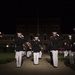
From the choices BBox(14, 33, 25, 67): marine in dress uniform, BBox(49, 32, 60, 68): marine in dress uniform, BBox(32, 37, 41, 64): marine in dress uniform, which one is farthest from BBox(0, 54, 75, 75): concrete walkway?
BBox(32, 37, 41, 64): marine in dress uniform

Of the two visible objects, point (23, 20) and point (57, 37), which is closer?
point (57, 37)

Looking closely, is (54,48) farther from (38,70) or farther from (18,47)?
(38,70)

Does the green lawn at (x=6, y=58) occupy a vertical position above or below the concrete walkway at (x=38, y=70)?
below

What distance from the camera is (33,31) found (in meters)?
102

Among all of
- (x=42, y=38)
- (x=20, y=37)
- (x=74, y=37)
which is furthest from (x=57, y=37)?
(x=42, y=38)

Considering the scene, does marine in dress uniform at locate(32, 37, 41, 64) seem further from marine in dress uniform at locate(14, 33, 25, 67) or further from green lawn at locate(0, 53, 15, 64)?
green lawn at locate(0, 53, 15, 64)

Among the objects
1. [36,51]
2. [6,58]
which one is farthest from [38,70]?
[6,58]

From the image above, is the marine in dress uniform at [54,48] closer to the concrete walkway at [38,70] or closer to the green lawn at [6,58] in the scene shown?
the concrete walkway at [38,70]

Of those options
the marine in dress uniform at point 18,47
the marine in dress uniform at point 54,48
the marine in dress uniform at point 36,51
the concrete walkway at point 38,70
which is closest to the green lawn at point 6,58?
the marine in dress uniform at point 36,51

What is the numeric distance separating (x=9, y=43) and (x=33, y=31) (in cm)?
1056

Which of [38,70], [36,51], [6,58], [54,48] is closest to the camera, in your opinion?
[38,70]

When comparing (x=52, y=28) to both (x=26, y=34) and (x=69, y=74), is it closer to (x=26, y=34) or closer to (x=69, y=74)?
(x=26, y=34)

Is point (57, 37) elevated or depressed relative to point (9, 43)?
elevated

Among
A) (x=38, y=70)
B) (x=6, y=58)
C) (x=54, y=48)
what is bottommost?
(x=6, y=58)
